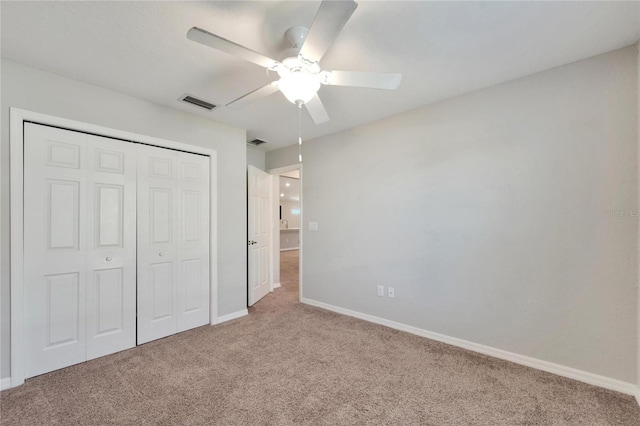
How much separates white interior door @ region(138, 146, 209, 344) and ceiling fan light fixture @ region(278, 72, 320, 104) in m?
1.88

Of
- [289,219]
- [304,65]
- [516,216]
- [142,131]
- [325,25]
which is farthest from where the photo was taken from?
[289,219]

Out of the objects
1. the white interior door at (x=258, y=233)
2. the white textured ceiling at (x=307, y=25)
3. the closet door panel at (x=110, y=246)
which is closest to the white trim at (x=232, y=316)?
the white interior door at (x=258, y=233)

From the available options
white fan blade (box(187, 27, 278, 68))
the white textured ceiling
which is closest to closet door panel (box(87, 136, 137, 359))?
the white textured ceiling

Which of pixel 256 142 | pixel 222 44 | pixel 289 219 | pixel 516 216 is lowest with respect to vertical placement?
pixel 289 219

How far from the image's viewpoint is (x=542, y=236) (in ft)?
7.22

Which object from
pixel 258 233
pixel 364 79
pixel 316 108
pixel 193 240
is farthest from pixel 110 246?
pixel 364 79

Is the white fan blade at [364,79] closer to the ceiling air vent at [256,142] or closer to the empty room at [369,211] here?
the empty room at [369,211]

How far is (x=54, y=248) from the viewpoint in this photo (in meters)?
2.21

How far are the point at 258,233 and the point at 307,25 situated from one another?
9.73 feet

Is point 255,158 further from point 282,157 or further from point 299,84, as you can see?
point 299,84

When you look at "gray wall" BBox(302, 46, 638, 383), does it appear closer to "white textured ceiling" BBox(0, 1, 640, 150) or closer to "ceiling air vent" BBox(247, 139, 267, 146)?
"white textured ceiling" BBox(0, 1, 640, 150)

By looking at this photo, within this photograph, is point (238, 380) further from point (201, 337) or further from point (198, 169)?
point (198, 169)

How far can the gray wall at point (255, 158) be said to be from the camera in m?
4.35

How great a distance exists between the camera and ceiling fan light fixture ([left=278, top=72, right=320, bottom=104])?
158cm
